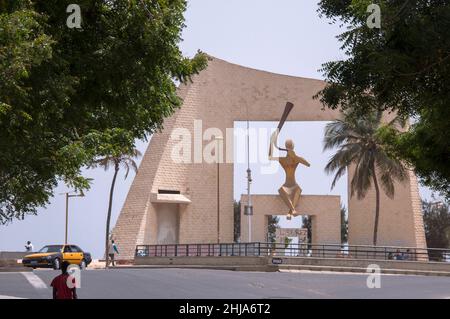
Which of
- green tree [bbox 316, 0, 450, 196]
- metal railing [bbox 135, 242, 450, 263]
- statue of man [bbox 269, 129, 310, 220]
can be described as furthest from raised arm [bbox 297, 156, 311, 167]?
green tree [bbox 316, 0, 450, 196]

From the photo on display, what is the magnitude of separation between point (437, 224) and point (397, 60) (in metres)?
60.4

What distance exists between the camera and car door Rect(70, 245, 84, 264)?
1454 inches

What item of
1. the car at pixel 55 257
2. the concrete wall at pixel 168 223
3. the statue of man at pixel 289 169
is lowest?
the car at pixel 55 257

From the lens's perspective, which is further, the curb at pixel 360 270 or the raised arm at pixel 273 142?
the raised arm at pixel 273 142

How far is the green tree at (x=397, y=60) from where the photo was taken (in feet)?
40.7

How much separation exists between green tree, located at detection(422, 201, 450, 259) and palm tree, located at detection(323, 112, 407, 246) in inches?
885

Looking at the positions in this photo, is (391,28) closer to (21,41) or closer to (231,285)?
(21,41)

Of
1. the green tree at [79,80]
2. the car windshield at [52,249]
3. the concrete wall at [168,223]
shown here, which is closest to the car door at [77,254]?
the car windshield at [52,249]

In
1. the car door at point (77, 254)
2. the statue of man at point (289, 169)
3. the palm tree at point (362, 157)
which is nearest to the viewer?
the car door at point (77, 254)

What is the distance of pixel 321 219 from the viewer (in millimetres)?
49156

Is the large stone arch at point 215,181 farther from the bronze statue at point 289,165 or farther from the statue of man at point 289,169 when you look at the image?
the statue of man at point 289,169

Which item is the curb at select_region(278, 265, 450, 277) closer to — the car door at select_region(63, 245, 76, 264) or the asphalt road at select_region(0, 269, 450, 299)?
the asphalt road at select_region(0, 269, 450, 299)

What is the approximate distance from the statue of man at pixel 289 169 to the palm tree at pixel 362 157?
204 cm

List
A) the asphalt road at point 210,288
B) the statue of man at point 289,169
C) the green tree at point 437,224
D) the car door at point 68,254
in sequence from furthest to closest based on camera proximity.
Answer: the green tree at point 437,224
the statue of man at point 289,169
the car door at point 68,254
the asphalt road at point 210,288
